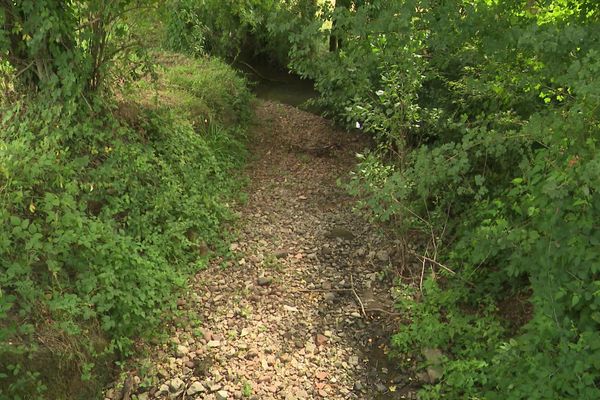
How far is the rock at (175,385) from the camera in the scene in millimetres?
4250

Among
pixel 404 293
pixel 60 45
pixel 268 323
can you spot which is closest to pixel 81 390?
pixel 268 323

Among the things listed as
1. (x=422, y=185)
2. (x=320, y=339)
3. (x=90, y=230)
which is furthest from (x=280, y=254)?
(x=90, y=230)

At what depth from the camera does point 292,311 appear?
5320 millimetres

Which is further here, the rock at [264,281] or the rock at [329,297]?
the rock at [264,281]

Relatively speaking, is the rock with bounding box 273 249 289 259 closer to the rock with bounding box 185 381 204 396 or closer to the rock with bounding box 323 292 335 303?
the rock with bounding box 323 292 335 303

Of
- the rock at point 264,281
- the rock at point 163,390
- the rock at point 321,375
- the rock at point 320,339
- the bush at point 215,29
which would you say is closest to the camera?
the rock at point 163,390

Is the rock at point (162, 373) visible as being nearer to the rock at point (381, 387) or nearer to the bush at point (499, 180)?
the rock at point (381, 387)

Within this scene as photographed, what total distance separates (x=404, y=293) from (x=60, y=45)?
472 cm

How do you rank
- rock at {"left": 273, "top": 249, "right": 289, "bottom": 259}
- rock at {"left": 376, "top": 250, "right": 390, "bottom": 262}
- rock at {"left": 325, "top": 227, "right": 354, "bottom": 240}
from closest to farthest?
rock at {"left": 376, "top": 250, "right": 390, "bottom": 262}
rock at {"left": 273, "top": 249, "right": 289, "bottom": 259}
rock at {"left": 325, "top": 227, "right": 354, "bottom": 240}

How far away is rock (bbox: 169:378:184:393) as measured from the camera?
4.25 meters

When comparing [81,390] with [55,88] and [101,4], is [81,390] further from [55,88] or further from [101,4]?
[101,4]

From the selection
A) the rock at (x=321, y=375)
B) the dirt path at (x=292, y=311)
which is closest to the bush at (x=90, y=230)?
the dirt path at (x=292, y=311)

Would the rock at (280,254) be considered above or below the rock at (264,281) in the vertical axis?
above

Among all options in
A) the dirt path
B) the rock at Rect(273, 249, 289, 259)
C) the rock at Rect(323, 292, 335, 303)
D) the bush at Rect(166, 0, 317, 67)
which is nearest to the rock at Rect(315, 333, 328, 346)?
the dirt path
